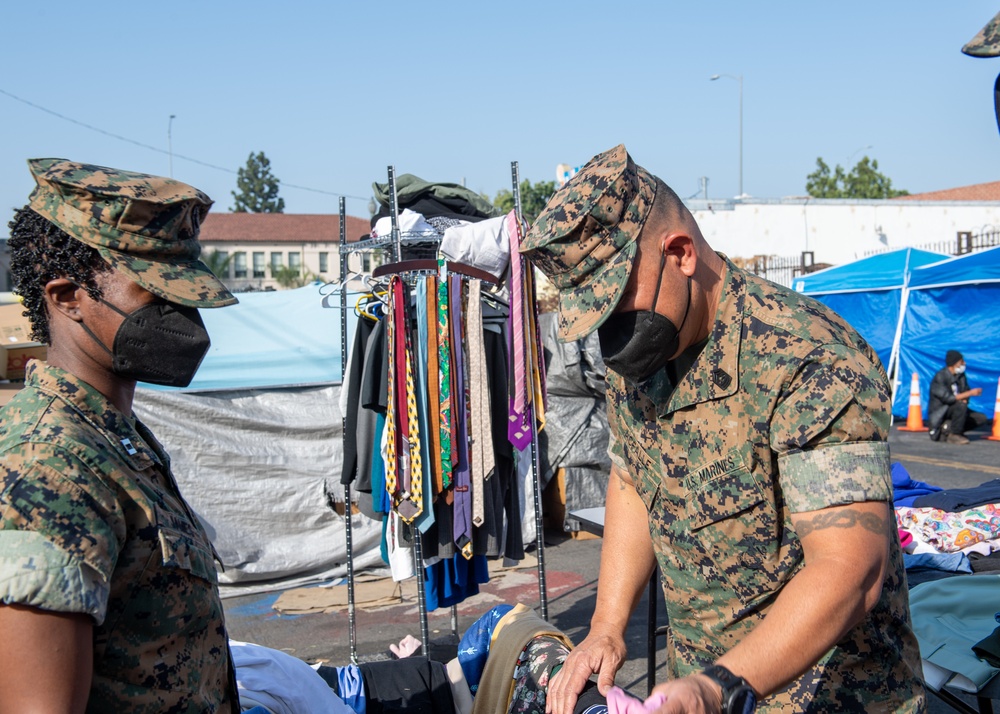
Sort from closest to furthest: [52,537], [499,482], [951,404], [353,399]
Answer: [52,537] → [499,482] → [353,399] → [951,404]

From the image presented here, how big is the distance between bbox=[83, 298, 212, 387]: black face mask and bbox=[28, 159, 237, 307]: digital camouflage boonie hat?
58 mm

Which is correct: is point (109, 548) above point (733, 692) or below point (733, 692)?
above

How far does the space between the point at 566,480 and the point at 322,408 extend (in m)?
2.18

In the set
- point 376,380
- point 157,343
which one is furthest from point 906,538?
point 157,343

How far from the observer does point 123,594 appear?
1445mm

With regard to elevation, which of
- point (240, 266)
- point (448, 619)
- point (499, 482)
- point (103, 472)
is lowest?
point (448, 619)

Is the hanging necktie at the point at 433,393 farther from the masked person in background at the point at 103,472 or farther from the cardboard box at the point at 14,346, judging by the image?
the cardboard box at the point at 14,346

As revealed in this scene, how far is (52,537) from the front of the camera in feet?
4.32

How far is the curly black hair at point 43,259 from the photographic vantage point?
1547mm

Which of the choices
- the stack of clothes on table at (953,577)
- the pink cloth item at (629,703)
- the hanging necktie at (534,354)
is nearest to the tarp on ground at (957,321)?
the stack of clothes on table at (953,577)

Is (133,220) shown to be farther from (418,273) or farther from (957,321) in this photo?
(957,321)

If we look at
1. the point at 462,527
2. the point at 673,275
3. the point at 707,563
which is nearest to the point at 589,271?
the point at 673,275

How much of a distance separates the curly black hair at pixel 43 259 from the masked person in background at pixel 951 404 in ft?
39.3

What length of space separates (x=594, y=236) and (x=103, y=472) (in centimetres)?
103
